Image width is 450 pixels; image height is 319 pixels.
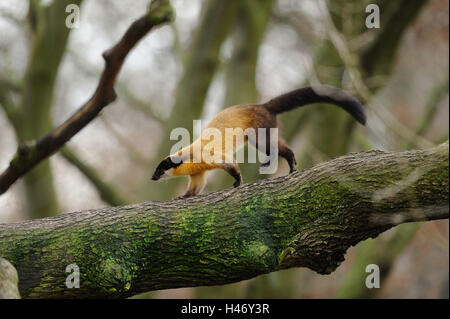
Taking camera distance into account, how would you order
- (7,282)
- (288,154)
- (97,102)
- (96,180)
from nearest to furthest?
(7,282), (97,102), (288,154), (96,180)

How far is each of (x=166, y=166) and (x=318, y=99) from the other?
1.44m

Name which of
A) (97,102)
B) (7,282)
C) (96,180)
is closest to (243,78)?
(96,180)

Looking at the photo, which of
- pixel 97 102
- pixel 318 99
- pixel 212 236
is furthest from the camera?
pixel 318 99

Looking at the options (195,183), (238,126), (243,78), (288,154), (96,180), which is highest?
(243,78)

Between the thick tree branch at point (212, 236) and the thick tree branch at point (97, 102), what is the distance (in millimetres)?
772

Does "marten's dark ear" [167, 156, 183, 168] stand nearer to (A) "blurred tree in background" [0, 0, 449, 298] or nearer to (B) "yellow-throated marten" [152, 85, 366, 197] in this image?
(B) "yellow-throated marten" [152, 85, 366, 197]

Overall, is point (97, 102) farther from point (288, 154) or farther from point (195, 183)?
point (288, 154)

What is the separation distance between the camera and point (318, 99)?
4539mm

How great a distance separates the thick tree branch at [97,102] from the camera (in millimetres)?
3750

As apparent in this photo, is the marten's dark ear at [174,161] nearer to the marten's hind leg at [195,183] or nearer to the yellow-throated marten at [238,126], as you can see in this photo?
the yellow-throated marten at [238,126]

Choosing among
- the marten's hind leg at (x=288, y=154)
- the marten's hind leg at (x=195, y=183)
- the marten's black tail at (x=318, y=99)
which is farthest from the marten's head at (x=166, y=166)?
the marten's black tail at (x=318, y=99)

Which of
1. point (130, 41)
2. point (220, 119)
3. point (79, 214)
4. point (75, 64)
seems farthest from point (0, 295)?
point (75, 64)
